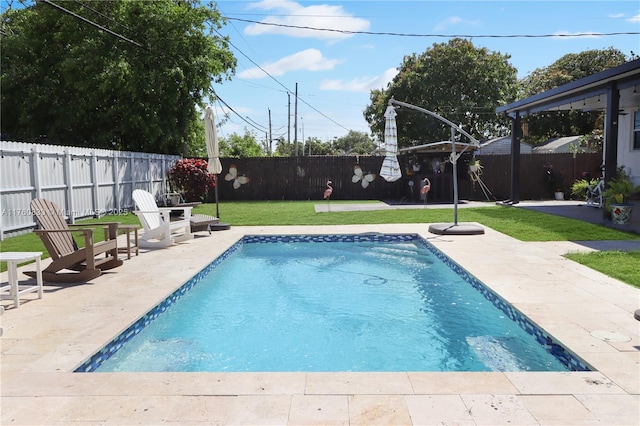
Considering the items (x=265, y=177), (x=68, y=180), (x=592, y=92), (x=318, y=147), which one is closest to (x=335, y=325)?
(x=68, y=180)

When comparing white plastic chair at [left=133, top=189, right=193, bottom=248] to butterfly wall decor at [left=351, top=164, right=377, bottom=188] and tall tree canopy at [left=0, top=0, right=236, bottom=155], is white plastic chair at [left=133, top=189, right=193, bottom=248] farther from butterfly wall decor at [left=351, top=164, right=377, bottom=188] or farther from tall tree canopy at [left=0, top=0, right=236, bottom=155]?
butterfly wall decor at [left=351, top=164, right=377, bottom=188]

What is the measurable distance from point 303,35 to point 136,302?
14908mm

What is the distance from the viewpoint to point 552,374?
324 centimetres

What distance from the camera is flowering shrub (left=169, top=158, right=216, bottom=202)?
17438 mm

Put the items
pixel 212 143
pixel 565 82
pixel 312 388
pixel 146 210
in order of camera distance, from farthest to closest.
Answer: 1. pixel 565 82
2. pixel 212 143
3. pixel 146 210
4. pixel 312 388

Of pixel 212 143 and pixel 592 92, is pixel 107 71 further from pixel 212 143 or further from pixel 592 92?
pixel 592 92

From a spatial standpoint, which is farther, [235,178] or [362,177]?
[235,178]

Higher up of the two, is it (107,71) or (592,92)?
(107,71)

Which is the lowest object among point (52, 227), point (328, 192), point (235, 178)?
point (52, 227)

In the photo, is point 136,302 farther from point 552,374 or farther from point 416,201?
point 416,201

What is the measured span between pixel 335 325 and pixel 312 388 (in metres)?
2.27

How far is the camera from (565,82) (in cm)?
2984

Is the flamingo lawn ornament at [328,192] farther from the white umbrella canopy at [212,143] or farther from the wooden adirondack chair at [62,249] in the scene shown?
the wooden adirondack chair at [62,249]

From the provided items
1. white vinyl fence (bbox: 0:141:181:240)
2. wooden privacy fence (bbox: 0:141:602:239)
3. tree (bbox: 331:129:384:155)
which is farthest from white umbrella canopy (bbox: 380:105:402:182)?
tree (bbox: 331:129:384:155)
